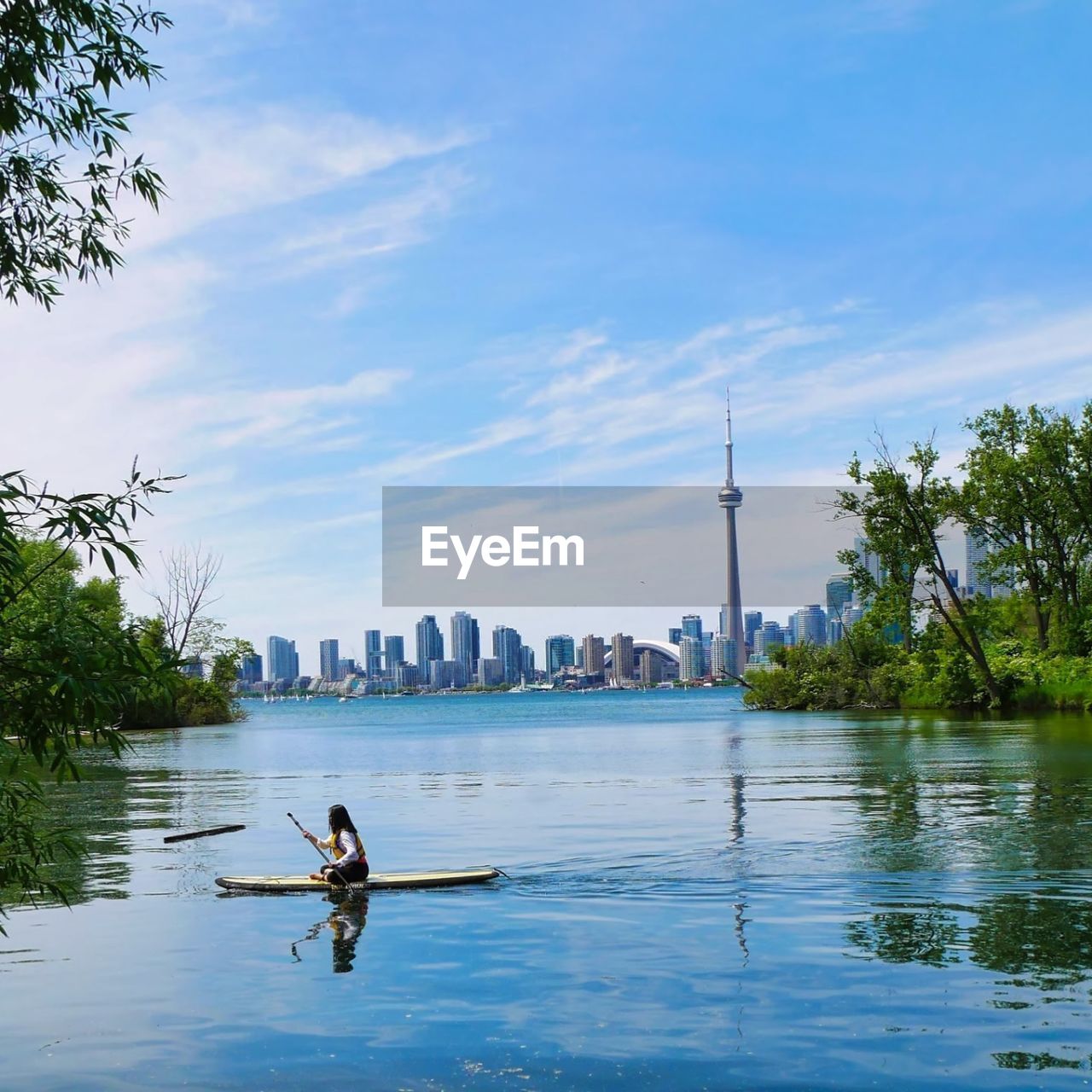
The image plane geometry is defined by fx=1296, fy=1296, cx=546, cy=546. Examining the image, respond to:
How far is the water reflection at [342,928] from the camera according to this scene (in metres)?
16.1

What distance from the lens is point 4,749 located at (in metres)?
8.31

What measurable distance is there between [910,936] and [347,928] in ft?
24.9

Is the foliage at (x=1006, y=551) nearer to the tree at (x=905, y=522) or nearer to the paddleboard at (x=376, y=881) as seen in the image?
the tree at (x=905, y=522)

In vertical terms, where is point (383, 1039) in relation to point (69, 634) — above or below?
below

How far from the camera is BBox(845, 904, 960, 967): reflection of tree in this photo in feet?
48.2

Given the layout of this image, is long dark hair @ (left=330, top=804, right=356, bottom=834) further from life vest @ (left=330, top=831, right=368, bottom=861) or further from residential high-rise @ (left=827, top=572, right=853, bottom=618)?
residential high-rise @ (left=827, top=572, right=853, bottom=618)

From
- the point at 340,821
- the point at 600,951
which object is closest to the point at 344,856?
the point at 340,821

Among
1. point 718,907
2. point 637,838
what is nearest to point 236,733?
point 637,838

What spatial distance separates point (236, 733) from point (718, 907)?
84.5m

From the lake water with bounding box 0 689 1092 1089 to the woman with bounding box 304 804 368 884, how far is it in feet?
1.31

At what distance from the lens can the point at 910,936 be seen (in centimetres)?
1588

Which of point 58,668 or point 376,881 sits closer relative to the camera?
point 58,668

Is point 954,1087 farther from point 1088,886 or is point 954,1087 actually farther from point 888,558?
point 888,558

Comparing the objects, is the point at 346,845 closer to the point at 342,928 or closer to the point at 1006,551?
the point at 342,928
